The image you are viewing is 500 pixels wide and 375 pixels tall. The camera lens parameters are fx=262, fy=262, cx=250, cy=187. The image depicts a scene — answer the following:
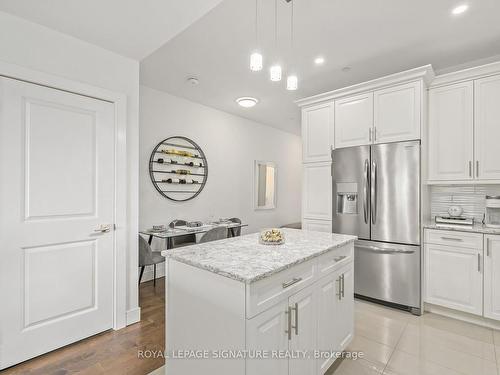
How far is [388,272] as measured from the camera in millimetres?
2949

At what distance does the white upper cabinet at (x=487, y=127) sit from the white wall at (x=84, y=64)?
11.7 ft

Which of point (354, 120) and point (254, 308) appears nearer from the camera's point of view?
point (254, 308)

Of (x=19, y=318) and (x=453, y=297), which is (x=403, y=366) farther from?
(x=19, y=318)

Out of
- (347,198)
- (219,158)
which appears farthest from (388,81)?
(219,158)

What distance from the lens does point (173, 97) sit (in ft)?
13.6

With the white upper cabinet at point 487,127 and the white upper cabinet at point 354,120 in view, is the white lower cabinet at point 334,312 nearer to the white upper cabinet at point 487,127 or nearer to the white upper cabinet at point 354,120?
the white upper cabinet at point 354,120

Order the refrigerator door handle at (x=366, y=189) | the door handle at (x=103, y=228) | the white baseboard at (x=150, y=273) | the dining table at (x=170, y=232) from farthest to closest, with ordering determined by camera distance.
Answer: the white baseboard at (x=150, y=273) < the dining table at (x=170, y=232) < the refrigerator door handle at (x=366, y=189) < the door handle at (x=103, y=228)

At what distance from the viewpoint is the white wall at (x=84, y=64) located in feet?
6.45

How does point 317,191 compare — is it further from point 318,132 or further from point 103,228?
point 103,228

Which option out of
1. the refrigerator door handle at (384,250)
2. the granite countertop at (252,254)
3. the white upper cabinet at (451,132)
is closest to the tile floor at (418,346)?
the refrigerator door handle at (384,250)

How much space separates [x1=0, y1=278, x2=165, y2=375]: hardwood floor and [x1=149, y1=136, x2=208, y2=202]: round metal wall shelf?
6.45 ft

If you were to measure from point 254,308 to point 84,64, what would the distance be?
2.45m

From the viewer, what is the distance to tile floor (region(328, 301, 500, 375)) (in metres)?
1.95

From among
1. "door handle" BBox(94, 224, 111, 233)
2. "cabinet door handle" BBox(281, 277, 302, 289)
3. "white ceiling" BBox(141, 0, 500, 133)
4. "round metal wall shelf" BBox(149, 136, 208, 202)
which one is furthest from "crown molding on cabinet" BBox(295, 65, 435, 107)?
"door handle" BBox(94, 224, 111, 233)
